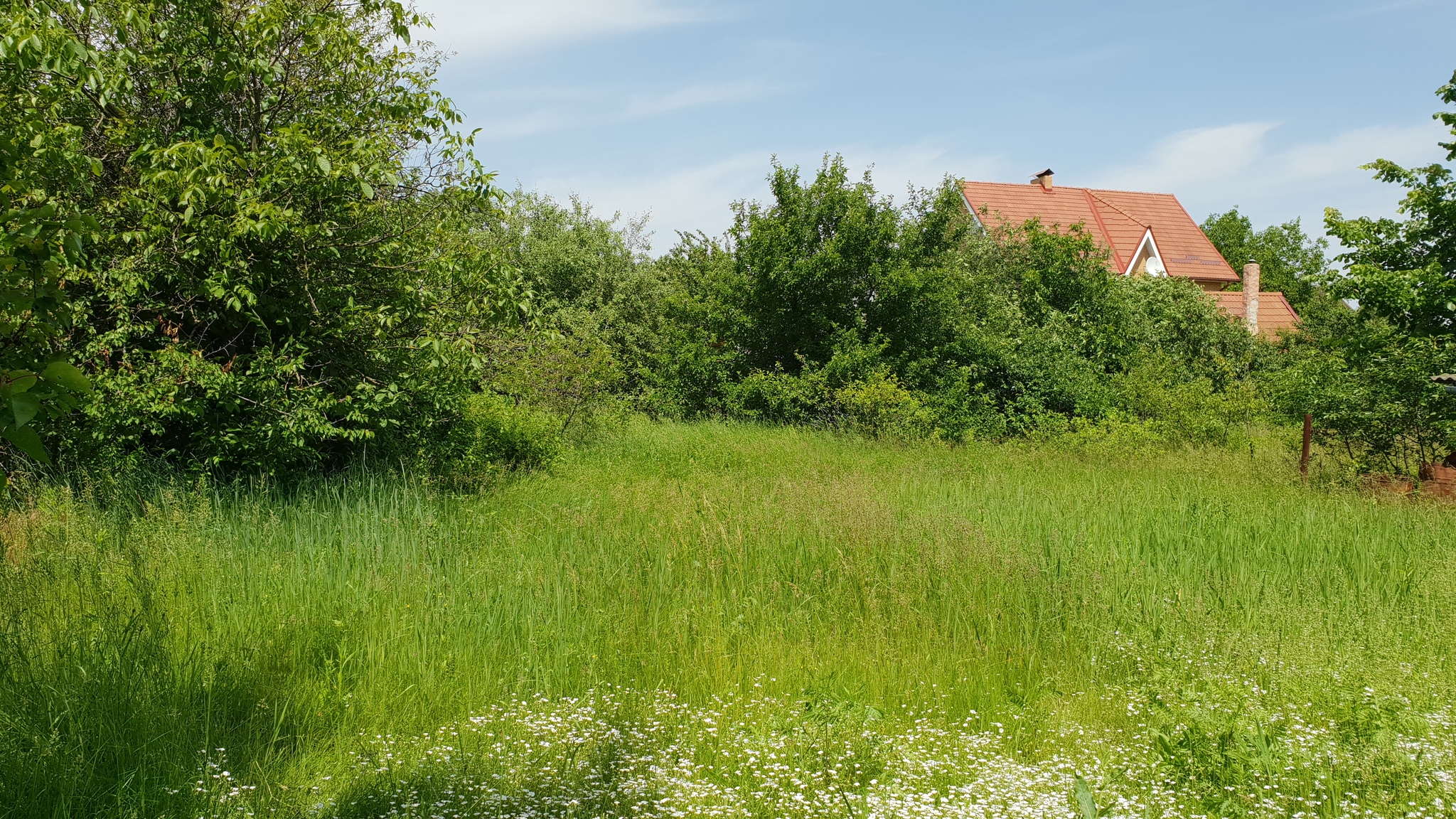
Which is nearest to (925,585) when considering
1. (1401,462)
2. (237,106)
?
(237,106)

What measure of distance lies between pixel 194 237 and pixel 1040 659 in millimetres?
7225

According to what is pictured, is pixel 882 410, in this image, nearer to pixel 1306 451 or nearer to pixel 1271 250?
pixel 1306 451

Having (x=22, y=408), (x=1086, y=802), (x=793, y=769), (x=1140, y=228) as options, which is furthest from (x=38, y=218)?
(x=1140, y=228)

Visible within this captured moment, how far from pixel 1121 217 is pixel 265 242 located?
34.3 metres

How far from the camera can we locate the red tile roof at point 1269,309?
3491 centimetres

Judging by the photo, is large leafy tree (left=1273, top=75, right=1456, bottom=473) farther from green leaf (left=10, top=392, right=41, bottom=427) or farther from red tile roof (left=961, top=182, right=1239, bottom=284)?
red tile roof (left=961, top=182, right=1239, bottom=284)

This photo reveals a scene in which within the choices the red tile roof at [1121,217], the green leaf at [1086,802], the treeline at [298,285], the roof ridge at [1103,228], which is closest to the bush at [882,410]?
the treeline at [298,285]

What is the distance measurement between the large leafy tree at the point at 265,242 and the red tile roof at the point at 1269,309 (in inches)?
1339

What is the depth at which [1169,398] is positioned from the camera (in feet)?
53.8

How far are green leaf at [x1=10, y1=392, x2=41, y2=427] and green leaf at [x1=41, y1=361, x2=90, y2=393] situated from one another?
4.2 inches

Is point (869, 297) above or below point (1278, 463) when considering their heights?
above

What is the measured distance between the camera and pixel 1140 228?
3447cm

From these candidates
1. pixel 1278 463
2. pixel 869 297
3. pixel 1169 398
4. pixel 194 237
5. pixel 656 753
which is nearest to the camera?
pixel 656 753

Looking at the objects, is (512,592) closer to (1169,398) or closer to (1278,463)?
(1278,463)
